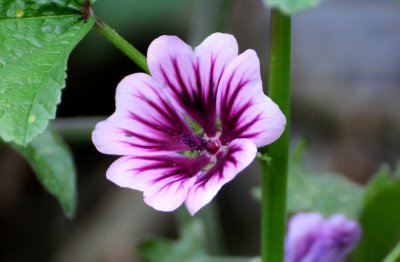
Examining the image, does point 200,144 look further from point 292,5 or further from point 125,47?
point 292,5

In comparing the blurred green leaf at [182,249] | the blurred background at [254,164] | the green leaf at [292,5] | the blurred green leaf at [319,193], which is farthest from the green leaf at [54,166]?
the blurred background at [254,164]

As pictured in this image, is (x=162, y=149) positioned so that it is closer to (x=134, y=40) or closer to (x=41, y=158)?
(x=41, y=158)

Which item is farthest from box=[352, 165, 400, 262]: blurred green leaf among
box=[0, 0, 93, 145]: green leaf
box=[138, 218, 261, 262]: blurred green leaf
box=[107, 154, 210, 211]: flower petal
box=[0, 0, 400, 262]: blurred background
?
box=[0, 0, 400, 262]: blurred background

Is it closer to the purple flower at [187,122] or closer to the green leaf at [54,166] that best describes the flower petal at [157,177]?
the purple flower at [187,122]

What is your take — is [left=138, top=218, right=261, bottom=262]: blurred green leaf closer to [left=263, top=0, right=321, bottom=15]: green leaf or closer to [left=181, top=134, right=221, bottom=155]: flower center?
[left=181, top=134, right=221, bottom=155]: flower center

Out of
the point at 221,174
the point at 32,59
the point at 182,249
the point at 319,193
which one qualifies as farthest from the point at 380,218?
the point at 32,59

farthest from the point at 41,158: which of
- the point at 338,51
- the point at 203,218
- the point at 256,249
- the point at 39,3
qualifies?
the point at 338,51
